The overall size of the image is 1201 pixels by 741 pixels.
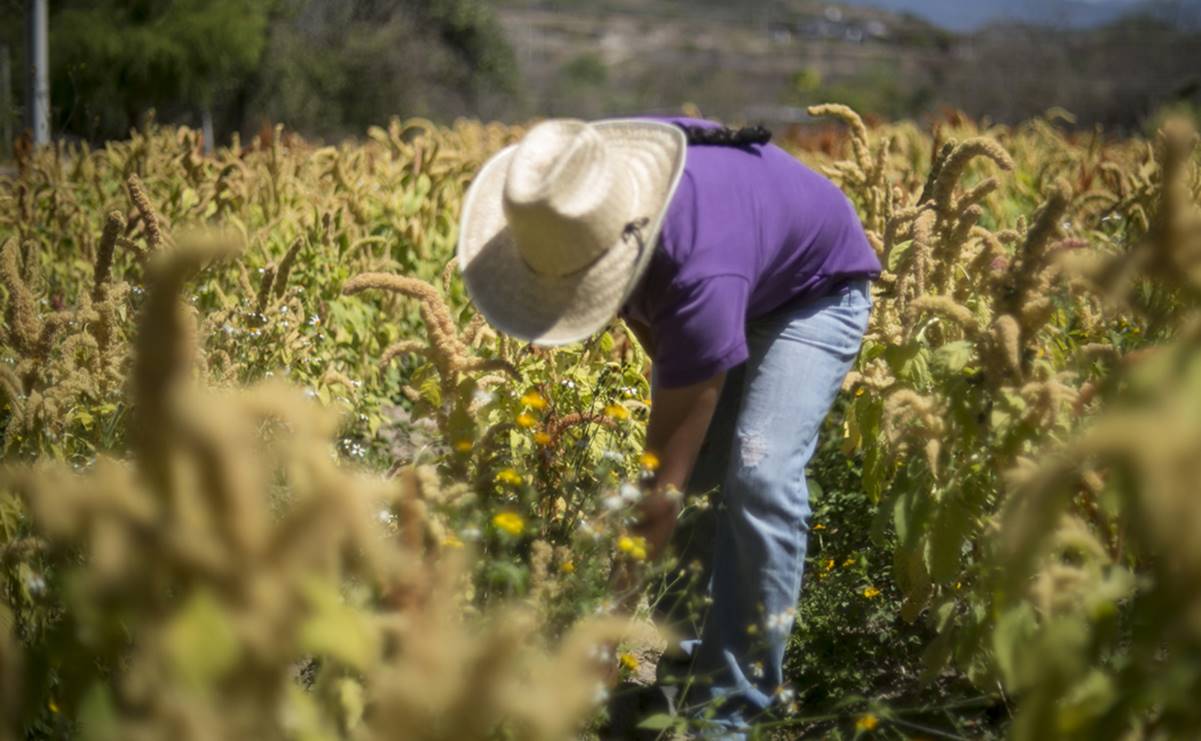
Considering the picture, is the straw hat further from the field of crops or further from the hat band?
the field of crops

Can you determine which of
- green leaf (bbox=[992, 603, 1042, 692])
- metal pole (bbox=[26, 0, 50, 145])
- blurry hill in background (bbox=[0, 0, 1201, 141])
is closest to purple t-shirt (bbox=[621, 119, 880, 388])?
green leaf (bbox=[992, 603, 1042, 692])

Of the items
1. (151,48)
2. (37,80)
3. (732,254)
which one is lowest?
(151,48)

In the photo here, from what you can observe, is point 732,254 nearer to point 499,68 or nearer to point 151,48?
point 151,48

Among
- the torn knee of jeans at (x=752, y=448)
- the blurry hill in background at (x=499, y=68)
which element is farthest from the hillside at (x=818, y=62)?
the torn knee of jeans at (x=752, y=448)

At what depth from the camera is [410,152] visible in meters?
6.38

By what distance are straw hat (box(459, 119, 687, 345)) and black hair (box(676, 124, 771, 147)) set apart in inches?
2.9

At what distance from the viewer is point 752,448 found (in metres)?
2.57

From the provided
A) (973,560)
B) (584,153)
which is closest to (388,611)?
(584,153)

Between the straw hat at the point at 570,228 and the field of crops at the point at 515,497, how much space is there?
0.75 feet

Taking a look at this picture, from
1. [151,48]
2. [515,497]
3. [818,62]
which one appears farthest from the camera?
[818,62]

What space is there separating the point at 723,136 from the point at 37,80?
6.00 metres

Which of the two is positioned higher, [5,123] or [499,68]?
[5,123]

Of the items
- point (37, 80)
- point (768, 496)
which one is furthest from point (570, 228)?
point (37, 80)

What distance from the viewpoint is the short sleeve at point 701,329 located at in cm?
220
